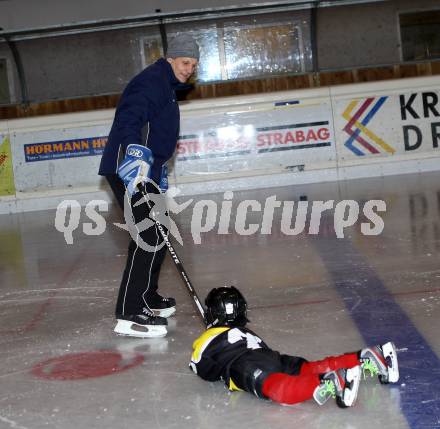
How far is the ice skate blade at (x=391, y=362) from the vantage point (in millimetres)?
2986

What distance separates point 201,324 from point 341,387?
154 cm

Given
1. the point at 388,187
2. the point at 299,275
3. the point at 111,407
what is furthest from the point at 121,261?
the point at 388,187

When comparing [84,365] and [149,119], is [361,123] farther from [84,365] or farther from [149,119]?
[84,365]

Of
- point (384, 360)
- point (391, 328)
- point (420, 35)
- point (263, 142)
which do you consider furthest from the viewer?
point (420, 35)

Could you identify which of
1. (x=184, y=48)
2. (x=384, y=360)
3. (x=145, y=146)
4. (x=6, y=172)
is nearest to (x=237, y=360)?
(x=384, y=360)

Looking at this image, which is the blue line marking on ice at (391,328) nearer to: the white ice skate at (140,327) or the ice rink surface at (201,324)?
the ice rink surface at (201,324)

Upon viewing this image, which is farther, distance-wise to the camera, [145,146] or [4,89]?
[4,89]

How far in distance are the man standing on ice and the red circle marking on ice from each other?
0.96ft

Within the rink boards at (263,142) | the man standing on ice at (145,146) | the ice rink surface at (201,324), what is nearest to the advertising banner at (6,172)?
the rink boards at (263,142)

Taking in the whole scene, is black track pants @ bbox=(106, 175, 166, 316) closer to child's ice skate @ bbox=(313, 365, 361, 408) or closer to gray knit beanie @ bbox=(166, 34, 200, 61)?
gray knit beanie @ bbox=(166, 34, 200, 61)

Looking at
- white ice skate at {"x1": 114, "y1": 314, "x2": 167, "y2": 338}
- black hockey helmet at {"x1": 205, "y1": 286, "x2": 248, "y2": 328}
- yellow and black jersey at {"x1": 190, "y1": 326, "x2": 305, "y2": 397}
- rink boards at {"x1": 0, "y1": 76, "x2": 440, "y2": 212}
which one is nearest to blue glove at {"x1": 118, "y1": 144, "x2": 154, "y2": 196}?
white ice skate at {"x1": 114, "y1": 314, "x2": 167, "y2": 338}

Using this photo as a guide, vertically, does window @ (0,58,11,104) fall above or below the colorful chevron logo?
above

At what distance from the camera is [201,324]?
421 centimetres

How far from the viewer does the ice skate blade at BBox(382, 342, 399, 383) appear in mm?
2986
